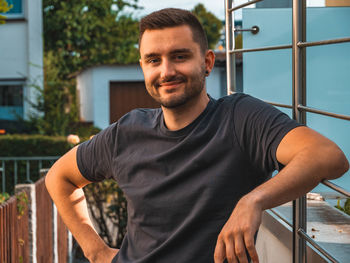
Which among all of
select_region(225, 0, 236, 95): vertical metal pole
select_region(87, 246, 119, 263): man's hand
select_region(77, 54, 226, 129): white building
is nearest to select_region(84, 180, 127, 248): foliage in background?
select_region(225, 0, 236, 95): vertical metal pole

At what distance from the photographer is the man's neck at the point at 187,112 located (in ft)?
6.63

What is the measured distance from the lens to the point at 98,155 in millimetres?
2303

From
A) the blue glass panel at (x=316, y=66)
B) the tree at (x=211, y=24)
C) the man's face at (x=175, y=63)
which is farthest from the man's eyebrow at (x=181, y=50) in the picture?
the tree at (x=211, y=24)

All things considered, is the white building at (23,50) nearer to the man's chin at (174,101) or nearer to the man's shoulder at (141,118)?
the man's shoulder at (141,118)

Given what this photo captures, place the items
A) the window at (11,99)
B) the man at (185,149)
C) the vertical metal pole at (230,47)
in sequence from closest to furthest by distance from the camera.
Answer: the man at (185,149) → the vertical metal pole at (230,47) → the window at (11,99)

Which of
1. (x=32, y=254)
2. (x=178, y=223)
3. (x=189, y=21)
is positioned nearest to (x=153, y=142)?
(x=178, y=223)

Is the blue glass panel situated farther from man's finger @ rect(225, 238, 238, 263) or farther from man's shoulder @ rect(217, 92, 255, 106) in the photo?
man's finger @ rect(225, 238, 238, 263)

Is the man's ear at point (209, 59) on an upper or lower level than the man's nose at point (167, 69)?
upper

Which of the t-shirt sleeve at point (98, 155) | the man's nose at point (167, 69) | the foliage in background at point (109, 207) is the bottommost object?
the foliage in background at point (109, 207)

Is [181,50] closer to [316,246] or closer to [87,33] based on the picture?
[316,246]

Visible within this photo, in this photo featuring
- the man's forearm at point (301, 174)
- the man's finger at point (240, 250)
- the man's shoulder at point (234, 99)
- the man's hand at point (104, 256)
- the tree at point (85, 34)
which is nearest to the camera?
the man's finger at point (240, 250)

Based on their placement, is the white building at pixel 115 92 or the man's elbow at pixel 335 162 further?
the white building at pixel 115 92

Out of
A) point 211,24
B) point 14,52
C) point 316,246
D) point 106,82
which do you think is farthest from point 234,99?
point 211,24

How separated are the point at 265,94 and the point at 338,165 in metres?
1.33
